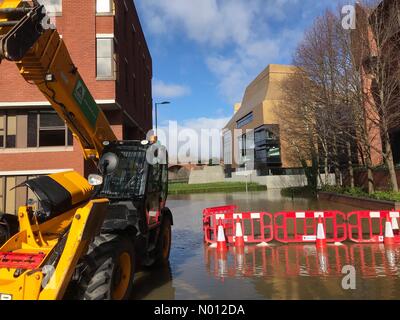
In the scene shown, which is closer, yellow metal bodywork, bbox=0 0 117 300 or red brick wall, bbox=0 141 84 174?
yellow metal bodywork, bbox=0 0 117 300

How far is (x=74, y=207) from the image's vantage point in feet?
20.2

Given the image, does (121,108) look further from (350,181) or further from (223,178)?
(223,178)

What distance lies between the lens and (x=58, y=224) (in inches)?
239

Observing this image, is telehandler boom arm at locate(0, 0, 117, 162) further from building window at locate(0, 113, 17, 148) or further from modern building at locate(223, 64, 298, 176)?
modern building at locate(223, 64, 298, 176)

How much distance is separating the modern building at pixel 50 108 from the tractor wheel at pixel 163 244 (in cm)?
1266

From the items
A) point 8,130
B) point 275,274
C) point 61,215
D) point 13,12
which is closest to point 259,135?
point 8,130

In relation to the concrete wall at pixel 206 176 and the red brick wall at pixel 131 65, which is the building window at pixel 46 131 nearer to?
the red brick wall at pixel 131 65

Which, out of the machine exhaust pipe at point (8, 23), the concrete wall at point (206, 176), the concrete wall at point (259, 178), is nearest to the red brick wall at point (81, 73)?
the machine exhaust pipe at point (8, 23)

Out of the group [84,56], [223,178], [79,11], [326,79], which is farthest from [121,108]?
[223,178]

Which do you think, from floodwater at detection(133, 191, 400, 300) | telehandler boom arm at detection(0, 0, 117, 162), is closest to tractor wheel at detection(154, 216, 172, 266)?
floodwater at detection(133, 191, 400, 300)

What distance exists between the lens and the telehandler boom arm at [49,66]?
15.3 ft

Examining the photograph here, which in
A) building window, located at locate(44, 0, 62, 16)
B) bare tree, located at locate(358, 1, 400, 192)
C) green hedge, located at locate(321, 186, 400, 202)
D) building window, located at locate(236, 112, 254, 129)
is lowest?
green hedge, located at locate(321, 186, 400, 202)

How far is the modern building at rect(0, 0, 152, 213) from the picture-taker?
68.1ft

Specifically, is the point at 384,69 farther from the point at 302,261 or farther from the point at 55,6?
the point at 55,6
